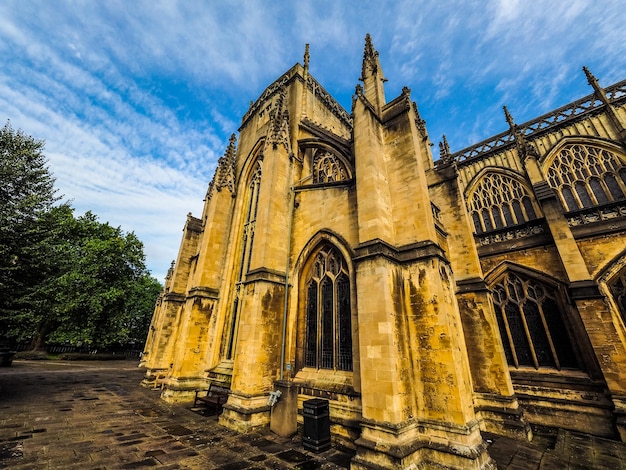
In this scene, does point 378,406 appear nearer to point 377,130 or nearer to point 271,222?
point 271,222

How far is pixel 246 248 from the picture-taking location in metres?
12.2

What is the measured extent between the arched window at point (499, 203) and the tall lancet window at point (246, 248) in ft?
45.0

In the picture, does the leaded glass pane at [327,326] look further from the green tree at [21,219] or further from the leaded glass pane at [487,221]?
the leaded glass pane at [487,221]

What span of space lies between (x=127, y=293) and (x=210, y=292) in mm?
20653

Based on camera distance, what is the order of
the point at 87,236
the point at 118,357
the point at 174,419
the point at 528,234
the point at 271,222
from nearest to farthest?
the point at 174,419 → the point at 271,222 → the point at 528,234 → the point at 87,236 → the point at 118,357

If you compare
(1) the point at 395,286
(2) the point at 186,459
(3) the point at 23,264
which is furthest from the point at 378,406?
(3) the point at 23,264

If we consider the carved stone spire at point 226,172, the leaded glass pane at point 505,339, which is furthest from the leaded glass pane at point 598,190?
the carved stone spire at point 226,172

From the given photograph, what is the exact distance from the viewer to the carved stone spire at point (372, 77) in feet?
30.1

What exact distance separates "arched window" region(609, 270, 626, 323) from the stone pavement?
4132 mm

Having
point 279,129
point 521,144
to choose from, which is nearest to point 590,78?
point 521,144

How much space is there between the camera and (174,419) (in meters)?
7.50

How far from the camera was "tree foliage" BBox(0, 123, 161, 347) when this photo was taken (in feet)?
26.8

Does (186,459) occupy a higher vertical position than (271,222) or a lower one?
lower

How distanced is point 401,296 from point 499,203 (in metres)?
13.8
